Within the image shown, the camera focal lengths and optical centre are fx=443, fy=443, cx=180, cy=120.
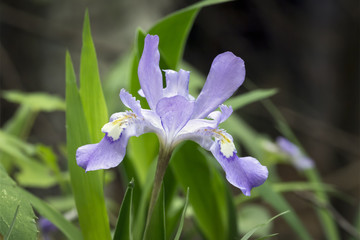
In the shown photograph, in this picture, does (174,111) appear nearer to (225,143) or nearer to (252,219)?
(225,143)

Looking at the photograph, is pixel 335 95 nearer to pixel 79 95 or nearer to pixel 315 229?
pixel 315 229

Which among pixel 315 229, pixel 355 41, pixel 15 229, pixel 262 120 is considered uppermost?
pixel 15 229

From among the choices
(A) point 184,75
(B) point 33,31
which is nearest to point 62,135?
(B) point 33,31

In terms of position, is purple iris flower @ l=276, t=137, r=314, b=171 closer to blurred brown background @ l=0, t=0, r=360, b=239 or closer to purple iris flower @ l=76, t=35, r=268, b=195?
purple iris flower @ l=76, t=35, r=268, b=195

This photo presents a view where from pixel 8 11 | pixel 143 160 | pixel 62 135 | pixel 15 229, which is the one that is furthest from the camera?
pixel 62 135

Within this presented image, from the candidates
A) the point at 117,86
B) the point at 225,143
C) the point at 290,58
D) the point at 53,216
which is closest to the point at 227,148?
the point at 225,143
